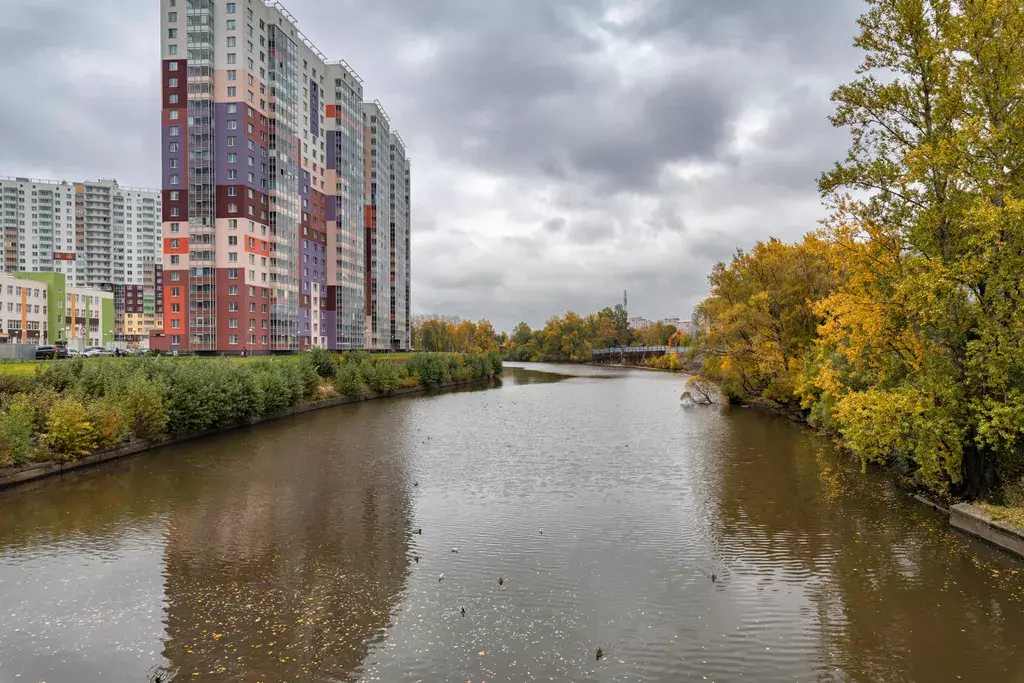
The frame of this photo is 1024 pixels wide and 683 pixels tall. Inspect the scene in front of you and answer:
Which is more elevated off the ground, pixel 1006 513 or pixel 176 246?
pixel 176 246

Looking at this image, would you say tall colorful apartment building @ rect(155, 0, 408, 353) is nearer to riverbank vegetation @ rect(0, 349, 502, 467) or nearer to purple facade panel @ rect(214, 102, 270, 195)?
purple facade panel @ rect(214, 102, 270, 195)

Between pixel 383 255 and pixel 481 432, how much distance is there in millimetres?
93809

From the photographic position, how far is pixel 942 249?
18.9 metres

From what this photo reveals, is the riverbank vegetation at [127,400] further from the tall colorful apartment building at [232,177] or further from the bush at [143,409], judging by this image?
the tall colorful apartment building at [232,177]

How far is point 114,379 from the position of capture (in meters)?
32.6

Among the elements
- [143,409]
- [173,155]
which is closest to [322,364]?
[143,409]

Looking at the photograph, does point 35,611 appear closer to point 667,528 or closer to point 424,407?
point 667,528

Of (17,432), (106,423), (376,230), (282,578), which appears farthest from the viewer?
(376,230)

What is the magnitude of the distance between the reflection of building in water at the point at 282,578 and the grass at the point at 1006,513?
15.8 m

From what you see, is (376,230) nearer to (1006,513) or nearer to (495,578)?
(495,578)

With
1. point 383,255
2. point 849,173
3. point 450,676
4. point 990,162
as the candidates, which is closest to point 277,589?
point 450,676

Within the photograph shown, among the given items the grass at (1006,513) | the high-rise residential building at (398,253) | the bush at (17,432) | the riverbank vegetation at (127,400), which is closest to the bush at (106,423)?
the riverbank vegetation at (127,400)

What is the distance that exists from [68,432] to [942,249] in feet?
111

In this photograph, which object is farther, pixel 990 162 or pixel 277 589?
pixel 990 162
